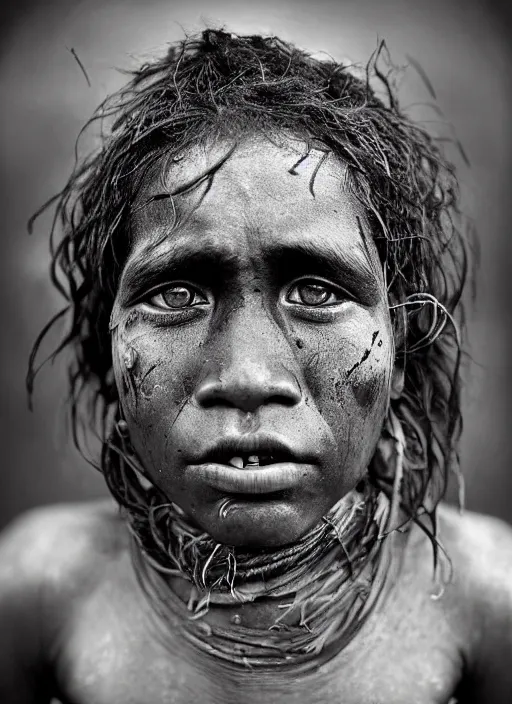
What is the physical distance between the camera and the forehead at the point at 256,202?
2.77 feet

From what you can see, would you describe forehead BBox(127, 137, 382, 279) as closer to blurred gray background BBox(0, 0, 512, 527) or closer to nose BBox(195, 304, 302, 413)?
nose BBox(195, 304, 302, 413)

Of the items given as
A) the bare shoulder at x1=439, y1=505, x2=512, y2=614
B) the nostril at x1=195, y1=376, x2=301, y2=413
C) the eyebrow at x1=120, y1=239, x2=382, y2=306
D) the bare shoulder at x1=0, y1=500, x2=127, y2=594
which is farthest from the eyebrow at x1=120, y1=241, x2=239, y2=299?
the bare shoulder at x1=439, y1=505, x2=512, y2=614

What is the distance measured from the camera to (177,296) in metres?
0.89

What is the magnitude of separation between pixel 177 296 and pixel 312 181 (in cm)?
20

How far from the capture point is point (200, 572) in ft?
3.13

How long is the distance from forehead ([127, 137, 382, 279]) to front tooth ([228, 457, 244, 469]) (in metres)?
0.23

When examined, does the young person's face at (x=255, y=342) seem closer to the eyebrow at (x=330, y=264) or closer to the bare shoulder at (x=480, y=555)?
the eyebrow at (x=330, y=264)

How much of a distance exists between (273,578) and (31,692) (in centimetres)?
43

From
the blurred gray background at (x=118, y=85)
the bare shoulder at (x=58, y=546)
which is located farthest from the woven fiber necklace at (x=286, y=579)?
the blurred gray background at (x=118, y=85)

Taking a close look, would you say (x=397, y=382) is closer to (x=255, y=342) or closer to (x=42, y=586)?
(x=255, y=342)

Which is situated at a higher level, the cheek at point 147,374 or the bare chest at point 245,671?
the cheek at point 147,374

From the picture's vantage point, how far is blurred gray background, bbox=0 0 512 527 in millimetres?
1406

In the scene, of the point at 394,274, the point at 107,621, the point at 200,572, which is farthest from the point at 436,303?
the point at 107,621

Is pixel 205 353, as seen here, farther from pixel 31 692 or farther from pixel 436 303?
pixel 31 692
